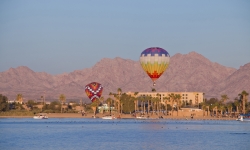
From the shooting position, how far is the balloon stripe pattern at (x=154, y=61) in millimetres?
142875

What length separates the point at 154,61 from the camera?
143125 mm

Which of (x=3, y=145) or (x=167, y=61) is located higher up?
(x=167, y=61)

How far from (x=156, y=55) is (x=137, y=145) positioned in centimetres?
6665

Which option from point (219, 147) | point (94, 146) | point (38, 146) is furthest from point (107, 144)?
point (219, 147)

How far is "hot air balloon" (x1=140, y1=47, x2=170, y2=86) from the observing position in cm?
14288

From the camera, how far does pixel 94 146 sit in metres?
75.8

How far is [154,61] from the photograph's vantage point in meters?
143

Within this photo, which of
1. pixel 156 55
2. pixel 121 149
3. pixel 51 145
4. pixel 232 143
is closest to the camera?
pixel 121 149

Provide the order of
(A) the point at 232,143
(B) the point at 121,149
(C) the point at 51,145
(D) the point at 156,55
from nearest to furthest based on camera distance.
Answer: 1. (B) the point at 121,149
2. (C) the point at 51,145
3. (A) the point at 232,143
4. (D) the point at 156,55

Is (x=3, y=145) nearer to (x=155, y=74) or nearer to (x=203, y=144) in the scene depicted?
(x=203, y=144)

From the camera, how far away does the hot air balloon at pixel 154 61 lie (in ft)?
469

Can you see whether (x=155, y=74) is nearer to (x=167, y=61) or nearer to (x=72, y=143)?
(x=167, y=61)

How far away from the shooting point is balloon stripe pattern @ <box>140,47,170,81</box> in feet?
469

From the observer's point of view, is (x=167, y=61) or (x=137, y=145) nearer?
(x=137, y=145)
